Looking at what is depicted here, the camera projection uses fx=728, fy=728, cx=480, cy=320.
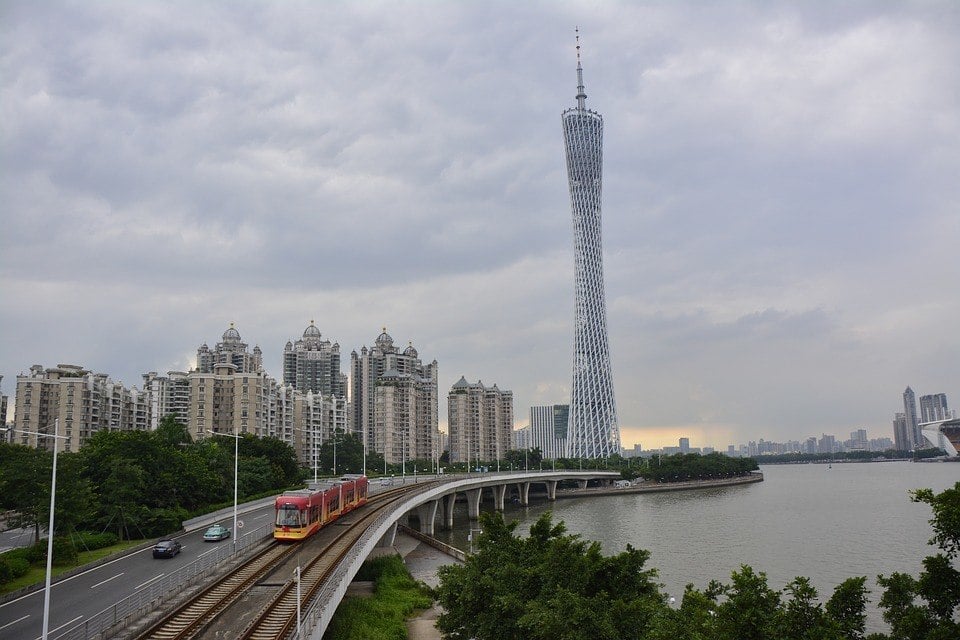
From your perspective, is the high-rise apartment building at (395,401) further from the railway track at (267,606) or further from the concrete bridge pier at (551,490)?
the railway track at (267,606)

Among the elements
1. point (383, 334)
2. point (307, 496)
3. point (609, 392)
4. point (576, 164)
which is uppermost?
point (576, 164)

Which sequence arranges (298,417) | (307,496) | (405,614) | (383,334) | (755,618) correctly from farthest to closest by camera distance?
(383,334)
(298,417)
(307,496)
(405,614)
(755,618)

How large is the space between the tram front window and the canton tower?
85939 millimetres

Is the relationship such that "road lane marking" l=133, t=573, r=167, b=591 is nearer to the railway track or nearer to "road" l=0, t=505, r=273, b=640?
"road" l=0, t=505, r=273, b=640

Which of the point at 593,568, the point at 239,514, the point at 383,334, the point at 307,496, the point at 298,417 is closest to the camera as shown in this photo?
the point at 593,568

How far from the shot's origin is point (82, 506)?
27469 millimetres

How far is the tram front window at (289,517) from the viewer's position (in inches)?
1103

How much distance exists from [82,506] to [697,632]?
24.1m

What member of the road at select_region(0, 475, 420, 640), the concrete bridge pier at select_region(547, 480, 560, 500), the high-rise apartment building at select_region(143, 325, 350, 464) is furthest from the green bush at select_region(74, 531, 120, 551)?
the concrete bridge pier at select_region(547, 480, 560, 500)

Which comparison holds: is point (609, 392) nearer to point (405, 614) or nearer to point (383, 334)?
point (383, 334)

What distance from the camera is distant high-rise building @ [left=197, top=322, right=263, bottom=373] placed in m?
121

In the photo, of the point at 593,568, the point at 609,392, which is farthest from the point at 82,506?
the point at 609,392

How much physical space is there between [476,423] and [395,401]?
20.2 meters

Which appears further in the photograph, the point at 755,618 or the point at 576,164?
the point at 576,164
